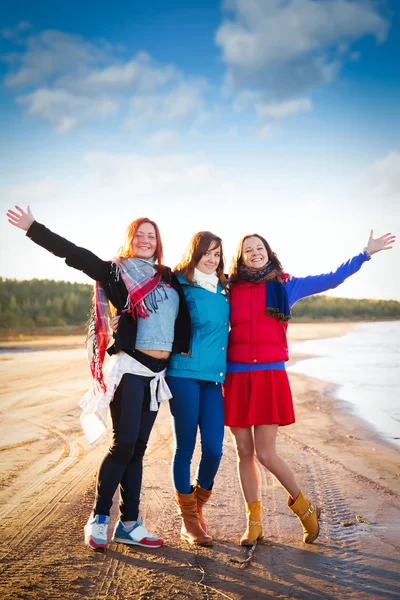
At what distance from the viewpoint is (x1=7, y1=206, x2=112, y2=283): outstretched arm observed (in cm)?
353

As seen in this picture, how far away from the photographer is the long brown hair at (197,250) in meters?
3.88

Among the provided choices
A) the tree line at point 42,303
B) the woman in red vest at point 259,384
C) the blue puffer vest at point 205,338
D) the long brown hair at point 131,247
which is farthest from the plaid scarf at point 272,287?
the tree line at point 42,303

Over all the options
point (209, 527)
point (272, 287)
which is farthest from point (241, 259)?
point (209, 527)

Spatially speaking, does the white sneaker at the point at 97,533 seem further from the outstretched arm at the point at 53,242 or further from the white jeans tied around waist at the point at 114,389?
the outstretched arm at the point at 53,242

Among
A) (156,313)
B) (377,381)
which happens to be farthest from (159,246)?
(377,381)

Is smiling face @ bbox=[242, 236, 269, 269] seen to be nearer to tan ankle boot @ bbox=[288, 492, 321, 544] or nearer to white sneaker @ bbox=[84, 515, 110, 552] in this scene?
tan ankle boot @ bbox=[288, 492, 321, 544]

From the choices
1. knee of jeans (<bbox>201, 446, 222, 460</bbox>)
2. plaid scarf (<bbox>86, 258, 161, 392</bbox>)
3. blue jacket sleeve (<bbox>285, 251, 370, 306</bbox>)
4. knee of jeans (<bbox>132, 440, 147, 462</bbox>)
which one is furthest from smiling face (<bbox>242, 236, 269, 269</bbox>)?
knee of jeans (<bbox>132, 440, 147, 462</bbox>)

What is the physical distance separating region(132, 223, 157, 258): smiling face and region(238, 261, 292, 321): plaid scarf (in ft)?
2.24

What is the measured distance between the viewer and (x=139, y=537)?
141 inches

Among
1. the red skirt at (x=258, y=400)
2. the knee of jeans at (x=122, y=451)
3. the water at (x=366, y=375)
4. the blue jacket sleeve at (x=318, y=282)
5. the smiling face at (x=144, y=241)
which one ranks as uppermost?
the smiling face at (x=144, y=241)

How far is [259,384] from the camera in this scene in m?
3.75

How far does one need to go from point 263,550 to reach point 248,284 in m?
1.81

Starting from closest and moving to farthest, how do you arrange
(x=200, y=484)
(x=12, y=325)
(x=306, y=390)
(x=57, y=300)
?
(x=200, y=484) → (x=306, y=390) → (x=12, y=325) → (x=57, y=300)

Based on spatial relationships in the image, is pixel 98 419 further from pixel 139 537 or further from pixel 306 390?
pixel 306 390
